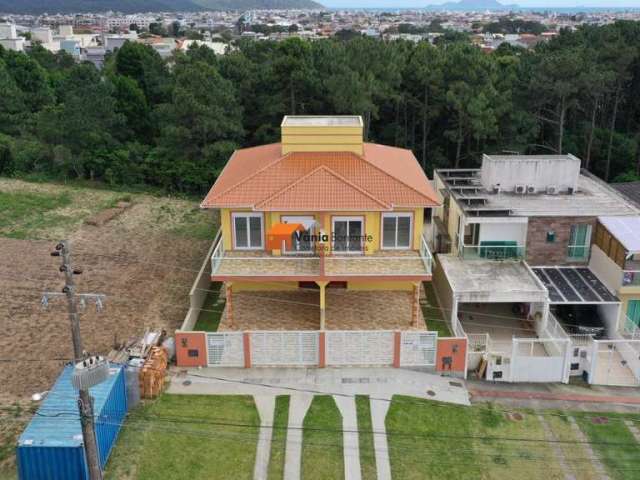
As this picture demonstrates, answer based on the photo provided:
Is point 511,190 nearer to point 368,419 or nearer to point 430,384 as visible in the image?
point 430,384

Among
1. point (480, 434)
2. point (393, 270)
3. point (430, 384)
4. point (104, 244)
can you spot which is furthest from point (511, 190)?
point (104, 244)

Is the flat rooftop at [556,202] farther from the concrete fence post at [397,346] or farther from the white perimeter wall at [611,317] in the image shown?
the concrete fence post at [397,346]

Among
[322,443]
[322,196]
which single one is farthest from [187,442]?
[322,196]

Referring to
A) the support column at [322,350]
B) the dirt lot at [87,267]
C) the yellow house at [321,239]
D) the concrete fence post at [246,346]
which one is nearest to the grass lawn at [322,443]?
the support column at [322,350]

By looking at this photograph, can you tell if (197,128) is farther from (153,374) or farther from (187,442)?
(187,442)

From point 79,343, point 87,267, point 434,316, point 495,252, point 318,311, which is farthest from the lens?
point 87,267

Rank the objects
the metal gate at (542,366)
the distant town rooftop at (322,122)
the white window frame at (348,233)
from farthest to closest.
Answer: the distant town rooftop at (322,122) < the white window frame at (348,233) < the metal gate at (542,366)
